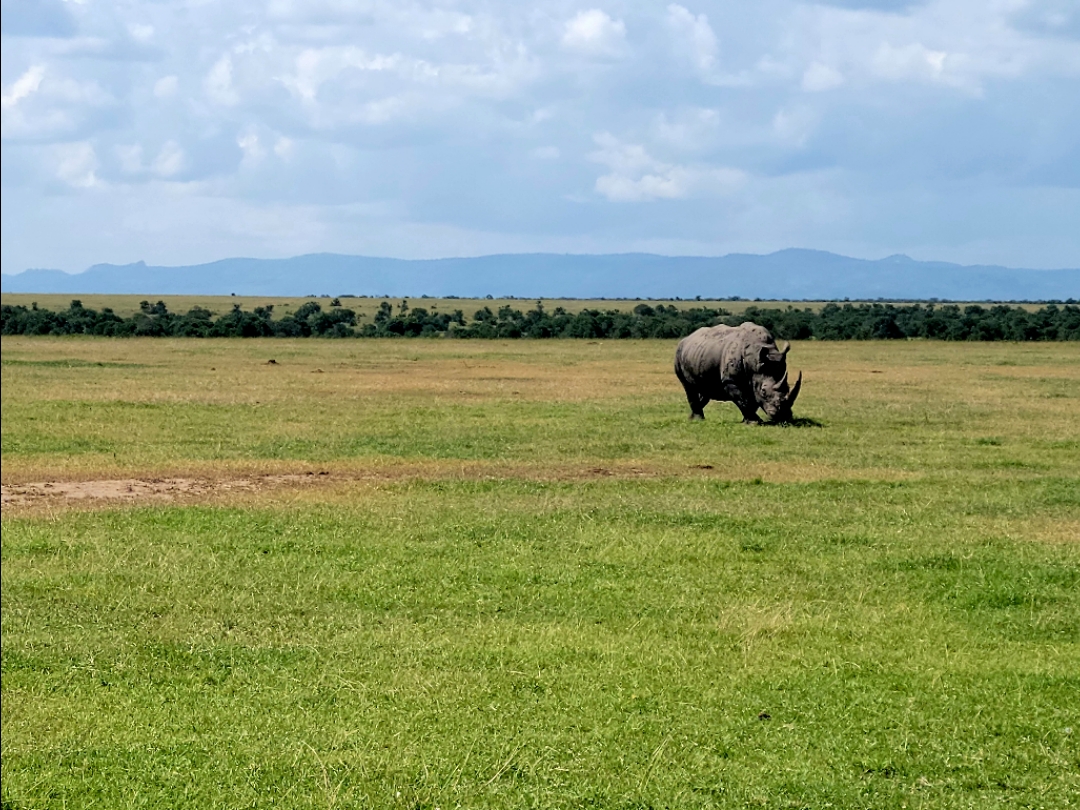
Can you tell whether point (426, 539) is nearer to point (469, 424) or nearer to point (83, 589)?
point (83, 589)

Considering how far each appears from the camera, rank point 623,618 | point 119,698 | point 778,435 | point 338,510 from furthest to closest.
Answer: point 778,435
point 338,510
point 623,618
point 119,698

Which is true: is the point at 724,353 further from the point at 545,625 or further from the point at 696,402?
the point at 545,625

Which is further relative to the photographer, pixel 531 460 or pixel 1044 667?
pixel 531 460

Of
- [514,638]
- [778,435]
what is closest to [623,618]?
[514,638]

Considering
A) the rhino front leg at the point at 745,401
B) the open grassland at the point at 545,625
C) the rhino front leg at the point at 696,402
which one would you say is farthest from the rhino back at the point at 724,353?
the open grassland at the point at 545,625

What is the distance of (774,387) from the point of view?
2534 cm

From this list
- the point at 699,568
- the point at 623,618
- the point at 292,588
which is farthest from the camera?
the point at 699,568

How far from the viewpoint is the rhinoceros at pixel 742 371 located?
25.5 meters

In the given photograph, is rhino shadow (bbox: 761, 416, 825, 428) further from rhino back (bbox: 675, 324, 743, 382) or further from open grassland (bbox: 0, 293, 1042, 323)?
open grassland (bbox: 0, 293, 1042, 323)

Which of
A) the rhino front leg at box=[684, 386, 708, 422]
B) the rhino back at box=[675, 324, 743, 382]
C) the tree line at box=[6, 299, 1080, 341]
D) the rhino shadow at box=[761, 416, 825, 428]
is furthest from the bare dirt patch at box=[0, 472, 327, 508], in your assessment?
the tree line at box=[6, 299, 1080, 341]

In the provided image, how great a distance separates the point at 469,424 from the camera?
25.9m

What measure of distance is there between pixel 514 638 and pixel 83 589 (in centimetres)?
364

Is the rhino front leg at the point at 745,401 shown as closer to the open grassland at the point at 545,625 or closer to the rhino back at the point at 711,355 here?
the rhino back at the point at 711,355

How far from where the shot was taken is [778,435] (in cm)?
2408
